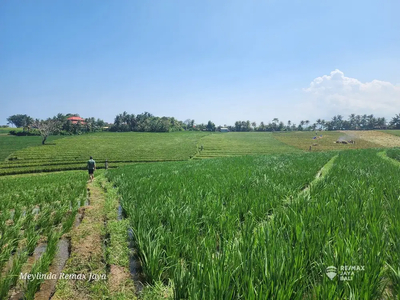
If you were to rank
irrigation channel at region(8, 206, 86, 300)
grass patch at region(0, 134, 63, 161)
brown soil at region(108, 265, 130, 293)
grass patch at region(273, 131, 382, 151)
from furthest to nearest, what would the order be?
grass patch at region(273, 131, 382, 151)
grass patch at region(0, 134, 63, 161)
brown soil at region(108, 265, 130, 293)
irrigation channel at region(8, 206, 86, 300)

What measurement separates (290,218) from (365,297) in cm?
197

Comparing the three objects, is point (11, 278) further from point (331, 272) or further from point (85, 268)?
point (331, 272)

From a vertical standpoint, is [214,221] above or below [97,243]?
above

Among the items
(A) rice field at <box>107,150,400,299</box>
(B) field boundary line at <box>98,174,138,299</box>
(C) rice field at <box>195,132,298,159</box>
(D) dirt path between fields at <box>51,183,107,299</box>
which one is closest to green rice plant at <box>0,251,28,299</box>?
(D) dirt path between fields at <box>51,183,107,299</box>

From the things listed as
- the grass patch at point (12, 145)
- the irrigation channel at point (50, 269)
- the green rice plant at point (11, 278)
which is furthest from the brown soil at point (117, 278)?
the grass patch at point (12, 145)

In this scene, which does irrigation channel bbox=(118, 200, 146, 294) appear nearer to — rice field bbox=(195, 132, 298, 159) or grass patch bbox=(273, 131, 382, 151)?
rice field bbox=(195, 132, 298, 159)

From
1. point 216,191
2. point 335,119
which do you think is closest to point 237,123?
point 335,119

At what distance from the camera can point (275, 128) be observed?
12369 cm

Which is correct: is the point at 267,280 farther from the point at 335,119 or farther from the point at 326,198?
the point at 335,119

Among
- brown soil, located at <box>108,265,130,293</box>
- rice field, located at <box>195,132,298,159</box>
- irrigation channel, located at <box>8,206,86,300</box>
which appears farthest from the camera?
rice field, located at <box>195,132,298,159</box>

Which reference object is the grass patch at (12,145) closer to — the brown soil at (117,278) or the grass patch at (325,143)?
the brown soil at (117,278)

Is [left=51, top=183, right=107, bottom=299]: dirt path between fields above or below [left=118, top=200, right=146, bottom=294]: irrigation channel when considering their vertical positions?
above

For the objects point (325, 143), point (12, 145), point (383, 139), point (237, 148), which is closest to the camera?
point (12, 145)

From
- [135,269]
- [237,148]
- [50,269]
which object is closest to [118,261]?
[135,269]
